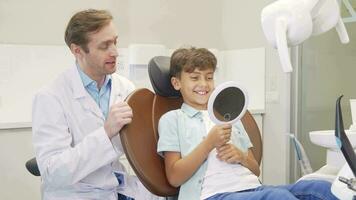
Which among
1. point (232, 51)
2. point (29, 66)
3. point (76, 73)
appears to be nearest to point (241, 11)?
point (232, 51)

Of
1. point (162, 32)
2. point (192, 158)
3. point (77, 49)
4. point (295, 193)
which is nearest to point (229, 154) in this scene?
point (192, 158)

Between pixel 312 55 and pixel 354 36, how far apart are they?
0.34 m

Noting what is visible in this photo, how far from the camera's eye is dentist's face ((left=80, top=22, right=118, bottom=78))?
150cm

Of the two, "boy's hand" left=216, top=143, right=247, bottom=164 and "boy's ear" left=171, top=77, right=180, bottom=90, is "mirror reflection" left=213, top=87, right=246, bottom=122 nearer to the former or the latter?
"boy's hand" left=216, top=143, right=247, bottom=164

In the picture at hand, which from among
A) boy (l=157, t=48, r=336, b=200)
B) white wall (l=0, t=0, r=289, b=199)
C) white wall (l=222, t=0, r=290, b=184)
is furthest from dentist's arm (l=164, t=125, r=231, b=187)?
white wall (l=222, t=0, r=290, b=184)

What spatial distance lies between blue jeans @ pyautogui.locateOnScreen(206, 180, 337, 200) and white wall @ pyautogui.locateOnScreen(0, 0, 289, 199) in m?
1.28

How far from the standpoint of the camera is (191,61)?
1505 mm

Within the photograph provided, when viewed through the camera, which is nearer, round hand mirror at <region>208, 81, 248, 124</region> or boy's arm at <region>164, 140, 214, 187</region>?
round hand mirror at <region>208, 81, 248, 124</region>

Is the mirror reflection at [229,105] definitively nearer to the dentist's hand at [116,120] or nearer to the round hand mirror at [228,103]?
the round hand mirror at [228,103]

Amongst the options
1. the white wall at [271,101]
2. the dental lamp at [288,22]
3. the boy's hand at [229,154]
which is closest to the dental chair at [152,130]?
the boy's hand at [229,154]

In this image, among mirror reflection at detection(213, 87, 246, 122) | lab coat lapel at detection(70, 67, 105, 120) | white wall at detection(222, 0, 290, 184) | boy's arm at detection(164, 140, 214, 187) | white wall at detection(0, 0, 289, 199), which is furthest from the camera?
white wall at detection(222, 0, 290, 184)

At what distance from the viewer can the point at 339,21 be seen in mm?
1021

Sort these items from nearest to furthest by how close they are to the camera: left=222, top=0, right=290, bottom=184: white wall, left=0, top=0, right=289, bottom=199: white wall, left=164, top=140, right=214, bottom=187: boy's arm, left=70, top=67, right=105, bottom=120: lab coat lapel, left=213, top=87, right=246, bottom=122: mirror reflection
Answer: left=213, top=87, right=246, bottom=122: mirror reflection
left=164, top=140, right=214, bottom=187: boy's arm
left=70, top=67, right=105, bottom=120: lab coat lapel
left=0, top=0, right=289, bottom=199: white wall
left=222, top=0, right=290, bottom=184: white wall

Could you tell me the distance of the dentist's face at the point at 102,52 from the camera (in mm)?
1499
